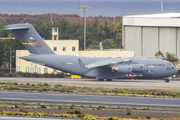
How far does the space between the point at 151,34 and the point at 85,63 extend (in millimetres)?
31423

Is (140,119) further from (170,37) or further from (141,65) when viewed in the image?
(170,37)

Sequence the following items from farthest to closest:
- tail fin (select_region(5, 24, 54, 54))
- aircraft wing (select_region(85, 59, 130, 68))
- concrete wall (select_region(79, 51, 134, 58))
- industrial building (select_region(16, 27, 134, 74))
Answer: industrial building (select_region(16, 27, 134, 74))
concrete wall (select_region(79, 51, 134, 58))
tail fin (select_region(5, 24, 54, 54))
aircraft wing (select_region(85, 59, 130, 68))

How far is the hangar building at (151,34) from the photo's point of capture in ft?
243

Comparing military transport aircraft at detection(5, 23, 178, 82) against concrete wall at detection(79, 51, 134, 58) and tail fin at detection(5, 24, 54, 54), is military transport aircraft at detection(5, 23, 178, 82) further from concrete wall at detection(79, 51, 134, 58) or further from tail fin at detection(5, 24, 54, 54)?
concrete wall at detection(79, 51, 134, 58)

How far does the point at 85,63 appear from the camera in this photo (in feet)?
164

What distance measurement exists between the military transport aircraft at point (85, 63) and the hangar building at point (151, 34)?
25405 millimetres

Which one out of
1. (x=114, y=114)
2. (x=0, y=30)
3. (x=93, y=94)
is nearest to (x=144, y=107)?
(x=114, y=114)

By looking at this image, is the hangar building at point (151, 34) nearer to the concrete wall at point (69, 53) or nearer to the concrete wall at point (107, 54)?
the concrete wall at point (69, 53)

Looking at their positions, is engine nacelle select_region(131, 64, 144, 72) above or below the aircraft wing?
below

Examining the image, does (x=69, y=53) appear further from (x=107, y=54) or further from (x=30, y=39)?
(x=30, y=39)

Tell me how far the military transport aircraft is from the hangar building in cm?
2541

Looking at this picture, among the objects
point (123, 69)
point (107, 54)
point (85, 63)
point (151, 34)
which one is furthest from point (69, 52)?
point (151, 34)

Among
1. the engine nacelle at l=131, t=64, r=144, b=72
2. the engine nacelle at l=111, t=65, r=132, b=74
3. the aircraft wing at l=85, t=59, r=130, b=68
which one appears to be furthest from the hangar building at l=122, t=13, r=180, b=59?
the engine nacelle at l=111, t=65, r=132, b=74

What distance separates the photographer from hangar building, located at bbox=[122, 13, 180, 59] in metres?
73.9
